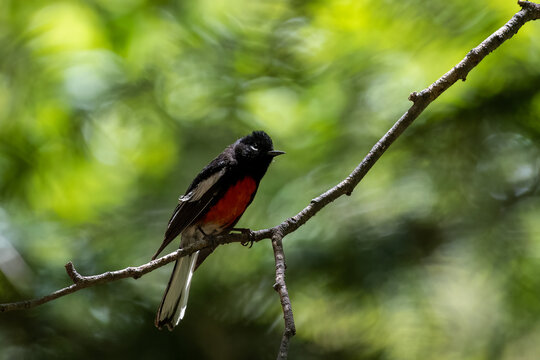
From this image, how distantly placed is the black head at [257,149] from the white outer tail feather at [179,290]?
0.78 meters

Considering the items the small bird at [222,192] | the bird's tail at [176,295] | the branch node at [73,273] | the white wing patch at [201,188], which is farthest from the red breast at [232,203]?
the branch node at [73,273]

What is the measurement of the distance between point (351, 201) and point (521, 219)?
3.43 feet

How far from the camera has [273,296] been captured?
3.38m

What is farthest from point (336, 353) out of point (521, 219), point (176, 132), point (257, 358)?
point (176, 132)

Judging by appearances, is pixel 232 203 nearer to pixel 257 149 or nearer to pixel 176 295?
pixel 257 149

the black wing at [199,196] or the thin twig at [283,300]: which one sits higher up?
the black wing at [199,196]

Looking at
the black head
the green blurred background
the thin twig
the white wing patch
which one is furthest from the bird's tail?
the thin twig

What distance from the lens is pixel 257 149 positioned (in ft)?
12.7

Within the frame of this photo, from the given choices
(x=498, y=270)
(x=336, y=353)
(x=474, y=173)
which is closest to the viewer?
(x=336, y=353)

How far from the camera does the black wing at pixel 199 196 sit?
138 inches

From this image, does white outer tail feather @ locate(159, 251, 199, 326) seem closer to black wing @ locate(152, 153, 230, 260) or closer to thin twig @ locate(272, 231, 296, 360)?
black wing @ locate(152, 153, 230, 260)

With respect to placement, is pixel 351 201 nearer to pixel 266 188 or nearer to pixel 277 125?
pixel 266 188

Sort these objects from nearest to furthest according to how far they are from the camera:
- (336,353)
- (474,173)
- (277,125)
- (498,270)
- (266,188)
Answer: (336,353), (498,270), (474,173), (266,188), (277,125)

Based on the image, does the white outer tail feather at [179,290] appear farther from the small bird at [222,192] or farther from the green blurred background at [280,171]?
the green blurred background at [280,171]
